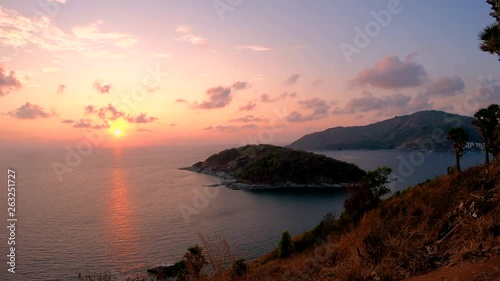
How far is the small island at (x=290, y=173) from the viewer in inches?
5098

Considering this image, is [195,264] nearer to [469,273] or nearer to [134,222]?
[469,273]

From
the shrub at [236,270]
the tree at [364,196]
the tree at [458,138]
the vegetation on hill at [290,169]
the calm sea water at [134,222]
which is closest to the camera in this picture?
the shrub at [236,270]

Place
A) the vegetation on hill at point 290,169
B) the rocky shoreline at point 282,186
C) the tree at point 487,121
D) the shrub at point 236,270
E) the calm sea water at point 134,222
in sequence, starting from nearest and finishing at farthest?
the shrub at point 236,270 < the tree at point 487,121 < the calm sea water at point 134,222 < the rocky shoreline at point 282,186 < the vegetation on hill at point 290,169

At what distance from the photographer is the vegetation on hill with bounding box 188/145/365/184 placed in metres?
135

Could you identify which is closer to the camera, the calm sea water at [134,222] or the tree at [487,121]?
the tree at [487,121]

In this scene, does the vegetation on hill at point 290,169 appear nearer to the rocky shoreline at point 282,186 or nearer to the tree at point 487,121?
the rocky shoreline at point 282,186

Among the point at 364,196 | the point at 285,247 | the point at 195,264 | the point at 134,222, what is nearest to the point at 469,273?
the point at 195,264

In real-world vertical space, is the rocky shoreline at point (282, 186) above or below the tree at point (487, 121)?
below

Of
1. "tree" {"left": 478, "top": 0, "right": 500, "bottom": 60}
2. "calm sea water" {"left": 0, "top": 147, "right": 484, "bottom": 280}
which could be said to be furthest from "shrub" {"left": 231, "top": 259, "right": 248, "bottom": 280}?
"calm sea water" {"left": 0, "top": 147, "right": 484, "bottom": 280}

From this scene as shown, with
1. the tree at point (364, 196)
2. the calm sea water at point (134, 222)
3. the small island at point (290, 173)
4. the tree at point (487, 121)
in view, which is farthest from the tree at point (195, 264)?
the small island at point (290, 173)

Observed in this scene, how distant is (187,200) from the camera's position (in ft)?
332

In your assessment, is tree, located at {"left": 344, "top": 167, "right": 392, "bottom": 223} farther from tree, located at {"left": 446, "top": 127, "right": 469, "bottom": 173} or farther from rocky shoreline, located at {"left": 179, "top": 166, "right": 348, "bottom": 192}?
rocky shoreline, located at {"left": 179, "top": 166, "right": 348, "bottom": 192}

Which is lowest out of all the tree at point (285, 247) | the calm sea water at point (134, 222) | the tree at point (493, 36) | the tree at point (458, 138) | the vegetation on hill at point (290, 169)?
the calm sea water at point (134, 222)

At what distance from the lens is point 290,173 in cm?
13812
